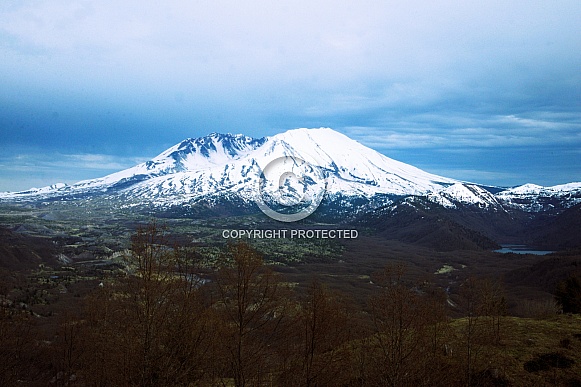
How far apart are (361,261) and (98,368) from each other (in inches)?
4805

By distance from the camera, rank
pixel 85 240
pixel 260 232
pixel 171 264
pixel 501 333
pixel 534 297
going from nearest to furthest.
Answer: pixel 171 264
pixel 501 333
pixel 534 297
pixel 85 240
pixel 260 232

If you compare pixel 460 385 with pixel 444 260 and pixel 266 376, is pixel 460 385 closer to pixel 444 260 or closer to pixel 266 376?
pixel 266 376

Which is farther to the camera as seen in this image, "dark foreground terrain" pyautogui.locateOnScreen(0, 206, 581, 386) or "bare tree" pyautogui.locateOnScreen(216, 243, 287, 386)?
"bare tree" pyautogui.locateOnScreen(216, 243, 287, 386)

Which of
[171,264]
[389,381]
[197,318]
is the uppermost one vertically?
[171,264]

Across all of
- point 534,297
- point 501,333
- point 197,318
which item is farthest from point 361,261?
point 197,318

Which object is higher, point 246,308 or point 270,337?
point 246,308

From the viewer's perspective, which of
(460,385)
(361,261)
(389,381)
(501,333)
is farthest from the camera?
(361,261)

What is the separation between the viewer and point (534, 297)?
280ft

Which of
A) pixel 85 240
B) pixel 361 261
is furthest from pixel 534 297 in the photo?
pixel 85 240

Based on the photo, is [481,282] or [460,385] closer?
[460,385]

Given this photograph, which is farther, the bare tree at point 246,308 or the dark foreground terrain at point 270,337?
the bare tree at point 246,308

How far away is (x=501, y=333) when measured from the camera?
2361 cm

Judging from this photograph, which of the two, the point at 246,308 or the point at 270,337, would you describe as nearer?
the point at 246,308

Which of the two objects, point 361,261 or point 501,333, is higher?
point 501,333
